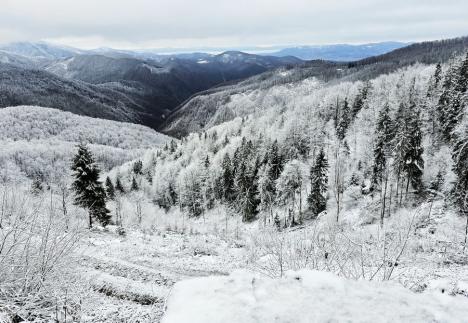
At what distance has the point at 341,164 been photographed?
66.2m

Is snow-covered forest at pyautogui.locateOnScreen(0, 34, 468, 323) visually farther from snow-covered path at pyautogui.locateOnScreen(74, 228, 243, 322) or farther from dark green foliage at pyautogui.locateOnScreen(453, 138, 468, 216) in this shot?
dark green foliage at pyautogui.locateOnScreen(453, 138, 468, 216)

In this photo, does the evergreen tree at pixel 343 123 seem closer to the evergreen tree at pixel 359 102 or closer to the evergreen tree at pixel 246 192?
the evergreen tree at pixel 359 102

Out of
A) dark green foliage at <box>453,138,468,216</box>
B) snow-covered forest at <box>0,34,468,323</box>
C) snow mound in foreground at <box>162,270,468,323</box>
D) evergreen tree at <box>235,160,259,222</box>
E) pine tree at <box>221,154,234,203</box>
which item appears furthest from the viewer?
pine tree at <box>221,154,234,203</box>

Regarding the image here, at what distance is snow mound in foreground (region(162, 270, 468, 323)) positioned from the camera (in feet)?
15.9

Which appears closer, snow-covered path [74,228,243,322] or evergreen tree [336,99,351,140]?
snow-covered path [74,228,243,322]

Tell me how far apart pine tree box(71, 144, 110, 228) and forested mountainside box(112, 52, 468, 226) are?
19.4 m

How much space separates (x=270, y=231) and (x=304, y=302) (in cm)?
594

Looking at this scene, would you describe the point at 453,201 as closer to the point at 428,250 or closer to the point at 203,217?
the point at 428,250

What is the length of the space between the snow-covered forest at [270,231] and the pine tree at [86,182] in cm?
15

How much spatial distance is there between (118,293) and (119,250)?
776 centimetres

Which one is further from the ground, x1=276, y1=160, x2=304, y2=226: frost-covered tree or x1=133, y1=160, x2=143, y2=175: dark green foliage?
x1=276, y1=160, x2=304, y2=226: frost-covered tree

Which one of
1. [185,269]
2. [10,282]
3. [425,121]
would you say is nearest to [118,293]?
[185,269]

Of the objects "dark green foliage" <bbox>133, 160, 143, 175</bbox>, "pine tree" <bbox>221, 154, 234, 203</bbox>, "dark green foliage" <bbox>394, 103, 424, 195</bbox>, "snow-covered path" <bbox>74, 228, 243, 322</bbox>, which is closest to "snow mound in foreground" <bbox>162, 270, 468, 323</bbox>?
"snow-covered path" <bbox>74, 228, 243, 322</bbox>

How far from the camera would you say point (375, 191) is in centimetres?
5322
